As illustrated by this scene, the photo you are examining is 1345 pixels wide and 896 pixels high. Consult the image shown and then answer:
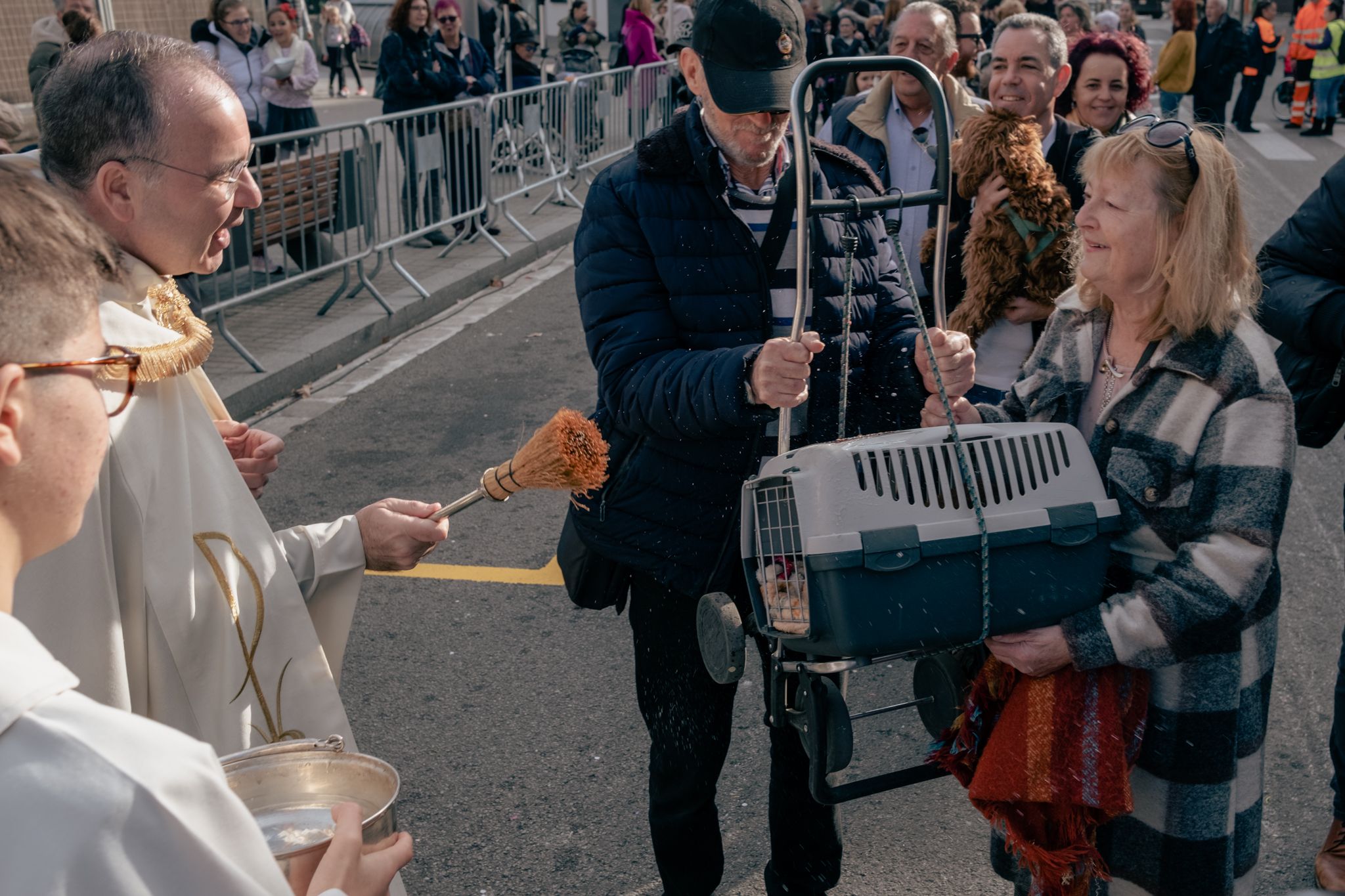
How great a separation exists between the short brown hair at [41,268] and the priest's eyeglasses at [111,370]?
1cm

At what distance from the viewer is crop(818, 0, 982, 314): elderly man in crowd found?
16.1 ft

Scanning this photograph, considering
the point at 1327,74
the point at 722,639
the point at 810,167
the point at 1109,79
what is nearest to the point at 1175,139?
the point at 810,167

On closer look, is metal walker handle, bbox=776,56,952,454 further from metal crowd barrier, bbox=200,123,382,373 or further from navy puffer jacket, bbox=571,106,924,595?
metal crowd barrier, bbox=200,123,382,373

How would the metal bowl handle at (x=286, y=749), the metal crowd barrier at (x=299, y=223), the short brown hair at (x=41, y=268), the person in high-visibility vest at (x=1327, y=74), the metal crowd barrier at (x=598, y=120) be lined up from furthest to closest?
the person in high-visibility vest at (x=1327, y=74) → the metal crowd barrier at (x=598, y=120) → the metal crowd barrier at (x=299, y=223) → the metal bowl handle at (x=286, y=749) → the short brown hair at (x=41, y=268)

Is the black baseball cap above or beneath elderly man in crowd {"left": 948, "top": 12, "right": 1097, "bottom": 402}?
above

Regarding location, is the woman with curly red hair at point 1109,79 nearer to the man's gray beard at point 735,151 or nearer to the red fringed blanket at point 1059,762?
the man's gray beard at point 735,151

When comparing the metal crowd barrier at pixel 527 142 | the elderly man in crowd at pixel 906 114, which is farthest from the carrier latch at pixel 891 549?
the metal crowd barrier at pixel 527 142

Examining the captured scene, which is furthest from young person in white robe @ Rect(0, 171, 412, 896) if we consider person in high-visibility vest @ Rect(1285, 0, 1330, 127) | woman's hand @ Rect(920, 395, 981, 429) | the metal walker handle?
person in high-visibility vest @ Rect(1285, 0, 1330, 127)

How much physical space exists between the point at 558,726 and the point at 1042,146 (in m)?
2.56

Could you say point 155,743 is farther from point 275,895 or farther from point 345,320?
point 345,320

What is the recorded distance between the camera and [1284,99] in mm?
20047

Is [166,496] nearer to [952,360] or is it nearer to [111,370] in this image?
[111,370]

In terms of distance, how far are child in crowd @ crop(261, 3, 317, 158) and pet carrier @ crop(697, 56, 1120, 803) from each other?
882 centimetres

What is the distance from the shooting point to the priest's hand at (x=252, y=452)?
2250 mm
